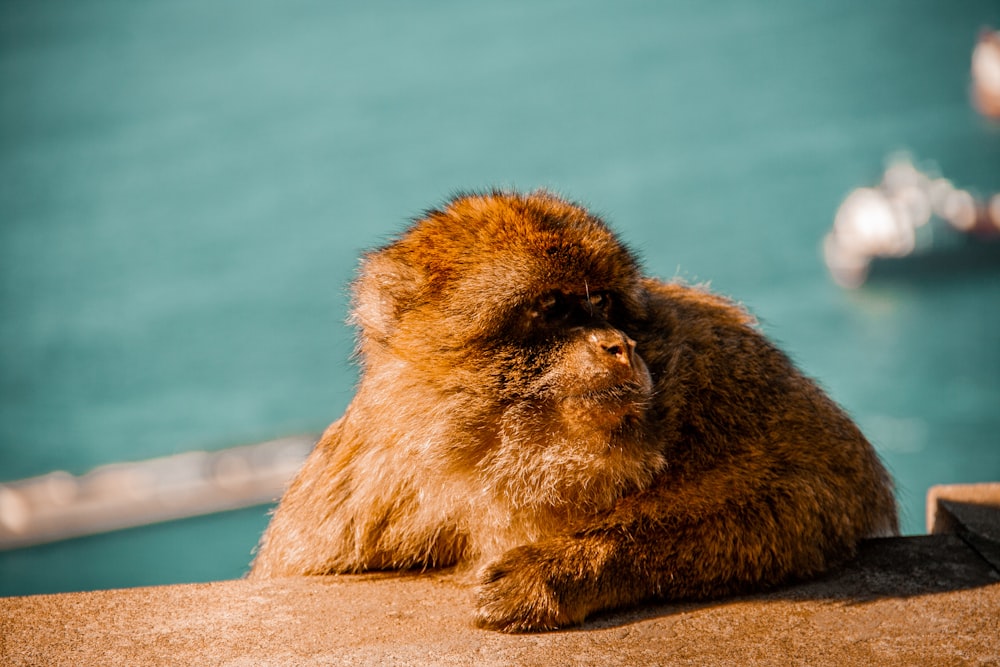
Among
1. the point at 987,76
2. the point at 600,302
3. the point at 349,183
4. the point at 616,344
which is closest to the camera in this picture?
the point at 616,344

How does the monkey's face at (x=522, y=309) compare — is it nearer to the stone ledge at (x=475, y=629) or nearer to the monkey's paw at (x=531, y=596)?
the monkey's paw at (x=531, y=596)

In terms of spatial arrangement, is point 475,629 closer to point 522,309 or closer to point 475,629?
point 475,629

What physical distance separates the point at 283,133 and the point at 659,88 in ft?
81.9

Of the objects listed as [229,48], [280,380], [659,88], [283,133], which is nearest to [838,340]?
[280,380]

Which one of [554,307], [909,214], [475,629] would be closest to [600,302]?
[554,307]

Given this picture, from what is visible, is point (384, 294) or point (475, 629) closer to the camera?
point (475, 629)

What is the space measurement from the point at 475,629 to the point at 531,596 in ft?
0.68

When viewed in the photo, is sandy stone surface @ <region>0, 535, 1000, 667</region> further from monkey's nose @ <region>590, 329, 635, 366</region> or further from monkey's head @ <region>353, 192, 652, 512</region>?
monkey's nose @ <region>590, 329, 635, 366</region>

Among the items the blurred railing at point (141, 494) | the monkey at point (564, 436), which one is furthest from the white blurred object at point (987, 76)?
the monkey at point (564, 436)

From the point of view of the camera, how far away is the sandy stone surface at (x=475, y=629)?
2.85 meters

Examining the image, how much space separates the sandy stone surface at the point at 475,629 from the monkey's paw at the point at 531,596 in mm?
38

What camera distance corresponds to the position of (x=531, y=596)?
118 inches

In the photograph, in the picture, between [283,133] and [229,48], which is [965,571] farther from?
[229,48]

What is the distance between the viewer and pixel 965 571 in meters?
3.45
